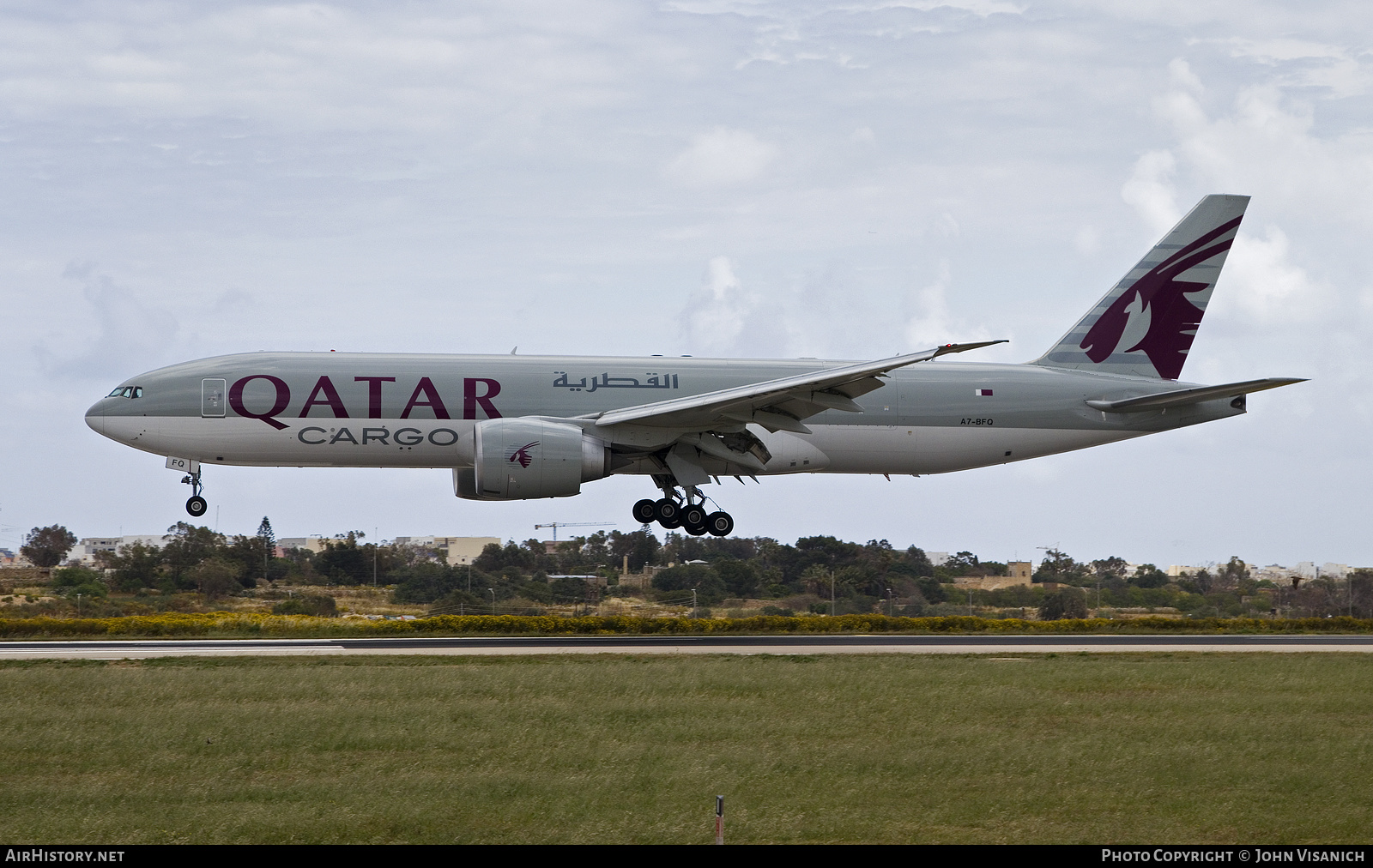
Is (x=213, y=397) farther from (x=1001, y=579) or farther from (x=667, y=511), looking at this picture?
(x=1001, y=579)

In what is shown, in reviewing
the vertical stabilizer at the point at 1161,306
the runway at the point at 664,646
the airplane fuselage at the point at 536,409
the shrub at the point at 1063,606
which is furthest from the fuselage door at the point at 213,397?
the shrub at the point at 1063,606

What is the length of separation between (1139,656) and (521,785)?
18690 millimetres

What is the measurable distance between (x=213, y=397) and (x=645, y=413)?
1080 cm

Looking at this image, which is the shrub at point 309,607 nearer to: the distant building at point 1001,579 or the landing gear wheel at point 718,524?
the landing gear wheel at point 718,524

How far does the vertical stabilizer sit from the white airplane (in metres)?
0.11

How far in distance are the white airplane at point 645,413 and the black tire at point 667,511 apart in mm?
33

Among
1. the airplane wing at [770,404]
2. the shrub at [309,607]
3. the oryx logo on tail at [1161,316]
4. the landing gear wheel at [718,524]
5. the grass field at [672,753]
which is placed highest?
the oryx logo on tail at [1161,316]

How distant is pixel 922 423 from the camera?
120 ft

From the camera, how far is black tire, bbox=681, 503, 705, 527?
119 feet

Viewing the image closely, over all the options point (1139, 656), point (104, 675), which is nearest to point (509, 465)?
point (104, 675)

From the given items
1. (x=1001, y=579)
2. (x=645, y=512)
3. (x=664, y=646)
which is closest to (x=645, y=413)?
(x=645, y=512)

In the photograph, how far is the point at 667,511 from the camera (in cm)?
3638

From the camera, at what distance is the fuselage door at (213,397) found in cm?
3338

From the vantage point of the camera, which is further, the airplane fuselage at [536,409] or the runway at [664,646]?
the airplane fuselage at [536,409]
